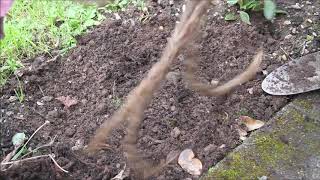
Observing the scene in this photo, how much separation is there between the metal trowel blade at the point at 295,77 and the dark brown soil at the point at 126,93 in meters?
0.04

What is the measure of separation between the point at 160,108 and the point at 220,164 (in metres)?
0.37

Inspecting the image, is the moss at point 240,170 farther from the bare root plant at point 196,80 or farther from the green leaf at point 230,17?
the green leaf at point 230,17

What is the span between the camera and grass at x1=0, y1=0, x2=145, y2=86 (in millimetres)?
2209

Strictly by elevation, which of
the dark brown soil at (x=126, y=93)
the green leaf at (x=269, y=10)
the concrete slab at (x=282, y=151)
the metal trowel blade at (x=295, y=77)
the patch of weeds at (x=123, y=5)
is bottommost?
the concrete slab at (x=282, y=151)

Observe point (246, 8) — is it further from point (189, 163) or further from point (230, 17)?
point (189, 163)

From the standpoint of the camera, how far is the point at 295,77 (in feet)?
6.57

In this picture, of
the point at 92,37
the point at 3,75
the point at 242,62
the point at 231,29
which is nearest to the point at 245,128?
the point at 242,62

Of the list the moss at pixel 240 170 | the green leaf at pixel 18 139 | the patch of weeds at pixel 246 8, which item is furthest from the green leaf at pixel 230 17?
the green leaf at pixel 18 139

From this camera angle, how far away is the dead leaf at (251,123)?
6.15 feet

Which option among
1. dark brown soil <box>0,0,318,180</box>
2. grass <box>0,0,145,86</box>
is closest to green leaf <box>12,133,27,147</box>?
dark brown soil <box>0,0,318,180</box>

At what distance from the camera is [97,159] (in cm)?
177

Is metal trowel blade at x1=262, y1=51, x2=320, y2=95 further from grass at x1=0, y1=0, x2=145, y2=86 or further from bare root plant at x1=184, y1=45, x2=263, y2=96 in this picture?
grass at x1=0, y1=0, x2=145, y2=86

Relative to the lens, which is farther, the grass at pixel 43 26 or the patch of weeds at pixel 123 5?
the patch of weeds at pixel 123 5

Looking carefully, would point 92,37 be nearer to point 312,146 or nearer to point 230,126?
point 230,126
